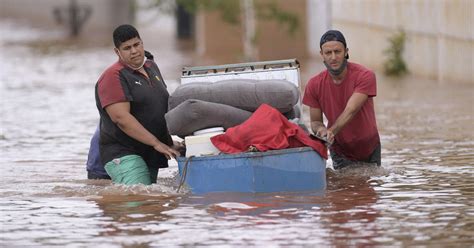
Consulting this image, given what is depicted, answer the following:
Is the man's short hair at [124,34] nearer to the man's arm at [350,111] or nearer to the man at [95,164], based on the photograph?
the man at [95,164]

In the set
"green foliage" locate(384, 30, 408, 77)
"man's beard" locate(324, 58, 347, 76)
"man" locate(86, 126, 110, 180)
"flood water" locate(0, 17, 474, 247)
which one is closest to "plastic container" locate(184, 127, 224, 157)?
"flood water" locate(0, 17, 474, 247)

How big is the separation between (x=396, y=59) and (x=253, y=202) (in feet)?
57.3

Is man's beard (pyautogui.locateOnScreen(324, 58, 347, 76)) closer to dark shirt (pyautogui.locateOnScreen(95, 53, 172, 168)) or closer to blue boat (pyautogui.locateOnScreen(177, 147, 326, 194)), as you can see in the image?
blue boat (pyautogui.locateOnScreen(177, 147, 326, 194))

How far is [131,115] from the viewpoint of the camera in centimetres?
1079

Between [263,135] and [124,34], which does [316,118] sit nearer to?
[263,135]

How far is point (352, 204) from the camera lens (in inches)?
405

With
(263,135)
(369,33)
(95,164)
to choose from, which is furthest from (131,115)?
(369,33)

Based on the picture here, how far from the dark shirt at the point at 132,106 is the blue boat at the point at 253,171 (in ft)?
1.96

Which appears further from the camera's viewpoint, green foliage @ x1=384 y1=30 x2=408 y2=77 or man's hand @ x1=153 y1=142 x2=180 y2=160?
green foliage @ x1=384 y1=30 x2=408 y2=77

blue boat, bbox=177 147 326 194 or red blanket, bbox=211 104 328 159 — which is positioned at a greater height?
red blanket, bbox=211 104 328 159

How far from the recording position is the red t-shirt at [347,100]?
1134cm

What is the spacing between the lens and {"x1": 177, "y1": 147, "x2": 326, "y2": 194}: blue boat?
10336 mm

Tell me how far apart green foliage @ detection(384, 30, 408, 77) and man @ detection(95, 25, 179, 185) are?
16377 mm

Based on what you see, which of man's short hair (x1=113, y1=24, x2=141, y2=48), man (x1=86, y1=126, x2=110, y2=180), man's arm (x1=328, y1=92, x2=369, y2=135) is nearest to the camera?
man's short hair (x1=113, y1=24, x2=141, y2=48)
